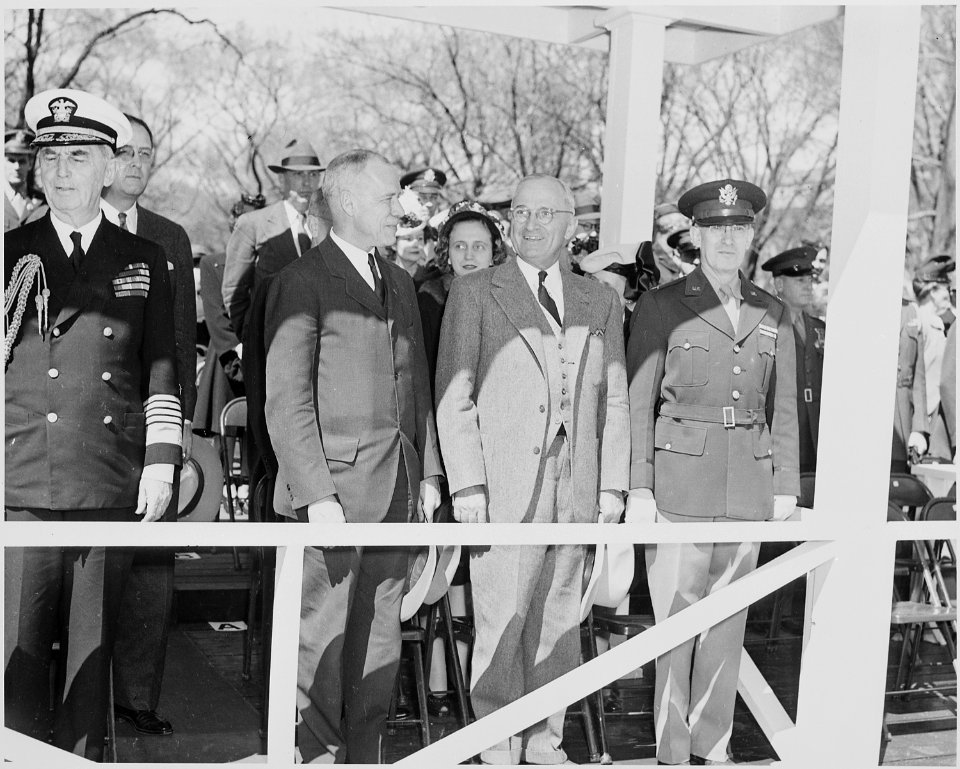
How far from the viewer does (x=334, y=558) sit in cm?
402

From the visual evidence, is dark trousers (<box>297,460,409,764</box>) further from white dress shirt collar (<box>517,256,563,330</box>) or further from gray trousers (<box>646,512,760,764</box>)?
gray trousers (<box>646,512,760,764</box>)

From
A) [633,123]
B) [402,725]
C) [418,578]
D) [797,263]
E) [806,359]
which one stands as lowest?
[402,725]

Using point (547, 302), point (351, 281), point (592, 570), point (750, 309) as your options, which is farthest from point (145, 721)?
point (750, 309)


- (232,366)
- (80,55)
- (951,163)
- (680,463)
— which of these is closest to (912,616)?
(680,463)

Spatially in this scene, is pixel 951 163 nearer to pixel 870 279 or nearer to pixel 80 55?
pixel 80 55

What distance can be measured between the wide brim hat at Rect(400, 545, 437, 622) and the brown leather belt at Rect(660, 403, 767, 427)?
1007mm

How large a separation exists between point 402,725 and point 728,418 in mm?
1776

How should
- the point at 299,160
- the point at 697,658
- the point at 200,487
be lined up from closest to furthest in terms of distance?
1. the point at 697,658
2. the point at 200,487
3. the point at 299,160

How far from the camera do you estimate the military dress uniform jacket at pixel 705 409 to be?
4402mm

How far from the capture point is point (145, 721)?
4.62 meters

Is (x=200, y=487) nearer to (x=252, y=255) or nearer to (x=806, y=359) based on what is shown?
(x=252, y=255)

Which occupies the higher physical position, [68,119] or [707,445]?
[68,119]

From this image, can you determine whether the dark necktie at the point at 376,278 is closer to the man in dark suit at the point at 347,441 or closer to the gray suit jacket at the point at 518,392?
the man in dark suit at the point at 347,441

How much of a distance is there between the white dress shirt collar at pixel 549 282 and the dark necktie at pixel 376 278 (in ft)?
1.61
